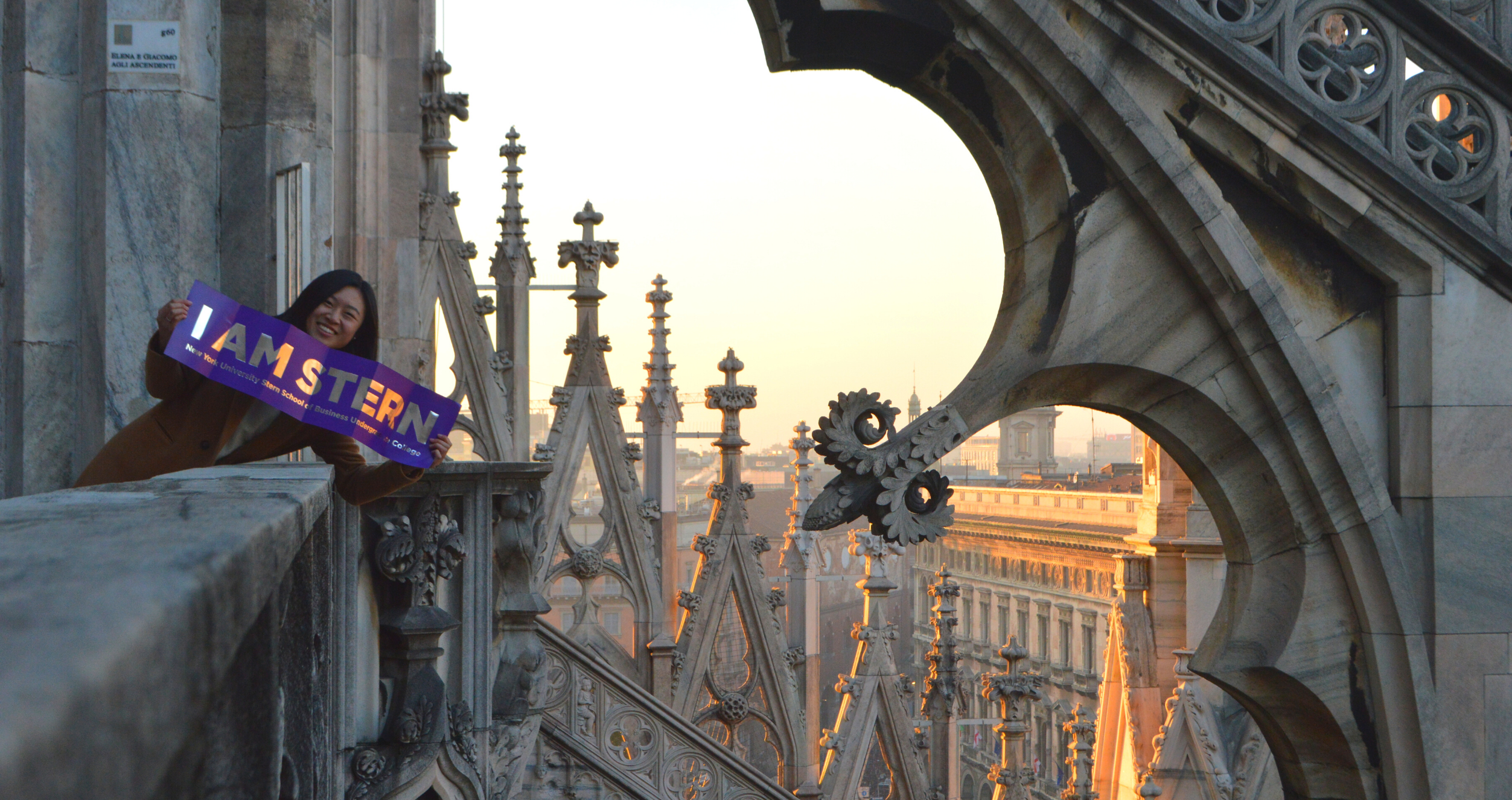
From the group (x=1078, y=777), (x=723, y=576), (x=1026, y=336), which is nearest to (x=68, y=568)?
(x=1026, y=336)

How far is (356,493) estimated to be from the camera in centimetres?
242

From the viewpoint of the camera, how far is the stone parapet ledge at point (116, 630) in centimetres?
40

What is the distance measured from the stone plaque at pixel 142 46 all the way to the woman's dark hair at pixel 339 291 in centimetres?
185

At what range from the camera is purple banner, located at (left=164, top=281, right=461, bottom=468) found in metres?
2.05

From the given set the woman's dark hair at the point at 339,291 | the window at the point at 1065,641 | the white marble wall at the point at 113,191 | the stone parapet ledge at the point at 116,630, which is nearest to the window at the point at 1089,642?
the window at the point at 1065,641

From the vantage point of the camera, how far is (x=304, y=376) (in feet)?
6.91

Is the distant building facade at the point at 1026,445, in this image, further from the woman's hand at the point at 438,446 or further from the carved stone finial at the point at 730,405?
the woman's hand at the point at 438,446

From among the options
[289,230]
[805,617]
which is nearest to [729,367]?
[805,617]

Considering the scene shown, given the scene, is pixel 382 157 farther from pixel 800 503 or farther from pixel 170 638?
pixel 800 503

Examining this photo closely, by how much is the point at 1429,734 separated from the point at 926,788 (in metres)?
6.64

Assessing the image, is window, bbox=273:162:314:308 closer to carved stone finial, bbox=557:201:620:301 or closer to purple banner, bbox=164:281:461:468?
purple banner, bbox=164:281:461:468

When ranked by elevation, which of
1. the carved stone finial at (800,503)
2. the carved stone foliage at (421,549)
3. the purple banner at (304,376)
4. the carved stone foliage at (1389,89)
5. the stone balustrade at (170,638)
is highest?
the carved stone foliage at (1389,89)

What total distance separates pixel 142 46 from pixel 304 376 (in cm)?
234

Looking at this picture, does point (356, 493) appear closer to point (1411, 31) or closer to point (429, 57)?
point (1411, 31)
